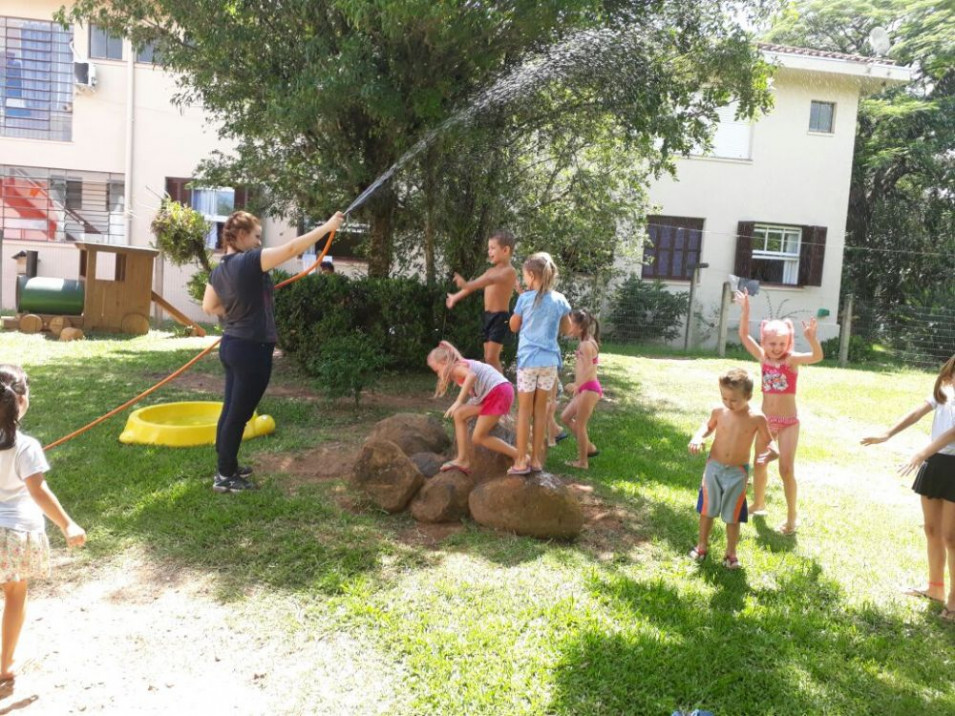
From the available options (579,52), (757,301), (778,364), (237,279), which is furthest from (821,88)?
(237,279)

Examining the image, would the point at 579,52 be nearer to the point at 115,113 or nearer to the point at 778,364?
the point at 778,364

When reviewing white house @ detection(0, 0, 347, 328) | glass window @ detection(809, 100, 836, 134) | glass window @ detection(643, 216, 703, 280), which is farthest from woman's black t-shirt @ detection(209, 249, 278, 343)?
glass window @ detection(809, 100, 836, 134)

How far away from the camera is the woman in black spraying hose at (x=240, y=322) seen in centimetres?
450

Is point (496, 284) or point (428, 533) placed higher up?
point (496, 284)

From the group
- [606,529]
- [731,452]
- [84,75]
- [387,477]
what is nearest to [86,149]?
[84,75]

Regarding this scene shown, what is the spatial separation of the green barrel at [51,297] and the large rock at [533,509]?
1033 cm

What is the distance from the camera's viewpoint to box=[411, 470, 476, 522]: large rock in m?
4.40

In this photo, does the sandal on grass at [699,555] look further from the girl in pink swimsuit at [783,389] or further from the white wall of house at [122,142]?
the white wall of house at [122,142]

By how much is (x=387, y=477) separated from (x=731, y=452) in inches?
79.3

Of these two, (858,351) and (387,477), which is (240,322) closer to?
(387,477)

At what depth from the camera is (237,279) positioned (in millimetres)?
4488

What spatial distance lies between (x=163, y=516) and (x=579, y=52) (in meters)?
6.88

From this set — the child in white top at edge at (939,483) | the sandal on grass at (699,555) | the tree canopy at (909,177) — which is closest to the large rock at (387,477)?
the sandal on grass at (699,555)

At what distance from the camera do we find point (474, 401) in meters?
4.68
